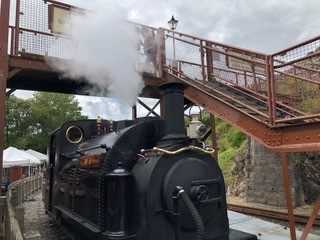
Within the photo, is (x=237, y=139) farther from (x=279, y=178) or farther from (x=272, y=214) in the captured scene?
(x=272, y=214)

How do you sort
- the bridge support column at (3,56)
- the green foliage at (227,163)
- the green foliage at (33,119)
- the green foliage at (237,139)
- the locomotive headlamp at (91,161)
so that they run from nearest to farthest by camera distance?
the locomotive headlamp at (91,161) < the bridge support column at (3,56) < the green foliage at (227,163) < the green foliage at (237,139) < the green foliage at (33,119)

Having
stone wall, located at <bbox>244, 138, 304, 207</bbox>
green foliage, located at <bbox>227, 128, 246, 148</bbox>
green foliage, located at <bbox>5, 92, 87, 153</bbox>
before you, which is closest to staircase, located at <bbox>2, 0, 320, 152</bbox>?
stone wall, located at <bbox>244, 138, 304, 207</bbox>

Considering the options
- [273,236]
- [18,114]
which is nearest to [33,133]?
[18,114]

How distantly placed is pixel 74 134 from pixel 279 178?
697cm

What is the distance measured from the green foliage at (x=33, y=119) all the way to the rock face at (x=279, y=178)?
2633 centimetres

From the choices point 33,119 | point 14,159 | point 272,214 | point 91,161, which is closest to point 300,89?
point 272,214

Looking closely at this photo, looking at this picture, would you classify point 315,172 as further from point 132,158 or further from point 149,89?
point 132,158

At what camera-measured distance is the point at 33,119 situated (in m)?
32.6

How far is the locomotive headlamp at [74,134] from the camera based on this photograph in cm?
618

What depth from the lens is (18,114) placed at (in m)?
32.4

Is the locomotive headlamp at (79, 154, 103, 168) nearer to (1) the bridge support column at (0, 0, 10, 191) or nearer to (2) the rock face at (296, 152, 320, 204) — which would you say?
(1) the bridge support column at (0, 0, 10, 191)

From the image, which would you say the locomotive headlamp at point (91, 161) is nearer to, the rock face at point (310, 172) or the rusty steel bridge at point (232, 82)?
the rusty steel bridge at point (232, 82)

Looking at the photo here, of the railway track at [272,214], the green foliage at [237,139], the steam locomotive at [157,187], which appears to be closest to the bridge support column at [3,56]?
the steam locomotive at [157,187]

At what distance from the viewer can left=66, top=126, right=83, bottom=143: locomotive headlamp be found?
20.3 ft
